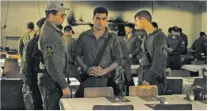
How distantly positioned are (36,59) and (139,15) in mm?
1259

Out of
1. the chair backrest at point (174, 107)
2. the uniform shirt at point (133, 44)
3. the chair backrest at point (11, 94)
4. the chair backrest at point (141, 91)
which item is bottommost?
the chair backrest at point (11, 94)

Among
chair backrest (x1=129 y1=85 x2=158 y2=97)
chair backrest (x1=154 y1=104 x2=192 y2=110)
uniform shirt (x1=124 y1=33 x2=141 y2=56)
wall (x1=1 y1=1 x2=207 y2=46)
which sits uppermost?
wall (x1=1 y1=1 x2=207 y2=46)

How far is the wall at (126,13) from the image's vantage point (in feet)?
24.6

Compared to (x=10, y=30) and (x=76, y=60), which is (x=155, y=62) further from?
(x=10, y=30)

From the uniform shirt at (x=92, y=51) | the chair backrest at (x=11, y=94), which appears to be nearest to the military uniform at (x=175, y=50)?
the chair backrest at (x=11, y=94)

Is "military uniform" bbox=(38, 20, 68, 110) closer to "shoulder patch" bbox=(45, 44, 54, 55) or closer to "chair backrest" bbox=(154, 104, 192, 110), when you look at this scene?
"shoulder patch" bbox=(45, 44, 54, 55)

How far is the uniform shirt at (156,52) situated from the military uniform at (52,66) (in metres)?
1.02

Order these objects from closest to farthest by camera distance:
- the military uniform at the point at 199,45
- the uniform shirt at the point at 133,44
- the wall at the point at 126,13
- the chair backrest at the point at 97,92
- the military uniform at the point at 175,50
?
the chair backrest at the point at 97,92 → the uniform shirt at the point at 133,44 → the military uniform at the point at 175,50 → the wall at the point at 126,13 → the military uniform at the point at 199,45

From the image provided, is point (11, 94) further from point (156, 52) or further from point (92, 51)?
point (156, 52)

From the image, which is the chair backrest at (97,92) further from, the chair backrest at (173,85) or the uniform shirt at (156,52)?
the chair backrest at (173,85)

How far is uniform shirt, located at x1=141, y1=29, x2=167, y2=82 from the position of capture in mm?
4078

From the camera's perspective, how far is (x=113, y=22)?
8.12m

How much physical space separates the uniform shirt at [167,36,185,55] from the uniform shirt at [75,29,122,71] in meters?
4.01

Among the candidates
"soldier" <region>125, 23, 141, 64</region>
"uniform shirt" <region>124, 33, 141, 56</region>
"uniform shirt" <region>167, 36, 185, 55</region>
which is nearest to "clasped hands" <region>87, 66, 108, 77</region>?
"soldier" <region>125, 23, 141, 64</region>
